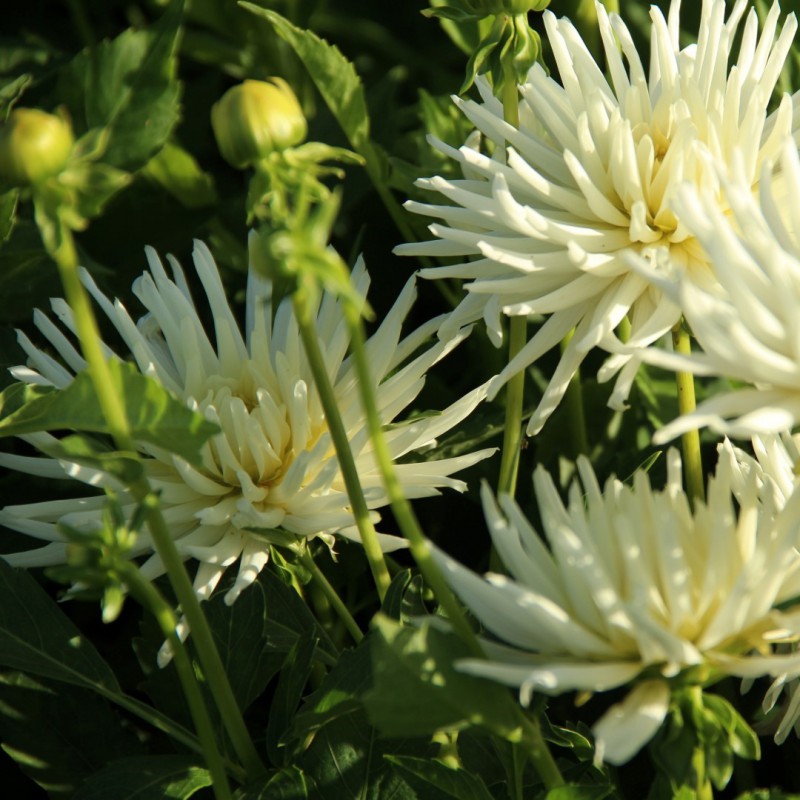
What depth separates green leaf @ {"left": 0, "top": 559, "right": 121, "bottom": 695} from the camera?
67 cm

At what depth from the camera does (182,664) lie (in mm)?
521

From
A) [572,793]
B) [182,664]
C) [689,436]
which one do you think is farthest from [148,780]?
[689,436]

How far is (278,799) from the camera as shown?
1.89 feet

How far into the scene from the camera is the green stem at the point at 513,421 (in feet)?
2.23

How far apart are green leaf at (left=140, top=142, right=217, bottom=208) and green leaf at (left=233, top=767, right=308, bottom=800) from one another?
0.67 metres

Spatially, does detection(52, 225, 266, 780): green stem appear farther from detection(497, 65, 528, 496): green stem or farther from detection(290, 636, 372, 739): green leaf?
detection(497, 65, 528, 496): green stem

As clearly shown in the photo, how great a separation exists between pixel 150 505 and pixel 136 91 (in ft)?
0.84

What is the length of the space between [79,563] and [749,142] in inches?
16.6

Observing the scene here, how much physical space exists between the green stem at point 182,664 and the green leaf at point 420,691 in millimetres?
97

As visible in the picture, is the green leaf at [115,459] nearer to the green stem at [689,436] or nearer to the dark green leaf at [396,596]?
the dark green leaf at [396,596]

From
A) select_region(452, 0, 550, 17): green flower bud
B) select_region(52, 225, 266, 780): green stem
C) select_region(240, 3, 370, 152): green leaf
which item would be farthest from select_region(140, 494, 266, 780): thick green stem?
select_region(240, 3, 370, 152): green leaf

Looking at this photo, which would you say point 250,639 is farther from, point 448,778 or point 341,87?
point 341,87

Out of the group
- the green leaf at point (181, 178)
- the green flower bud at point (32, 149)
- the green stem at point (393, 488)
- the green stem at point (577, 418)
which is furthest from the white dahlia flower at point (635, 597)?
the green leaf at point (181, 178)

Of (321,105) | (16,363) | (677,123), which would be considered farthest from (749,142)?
(321,105)
